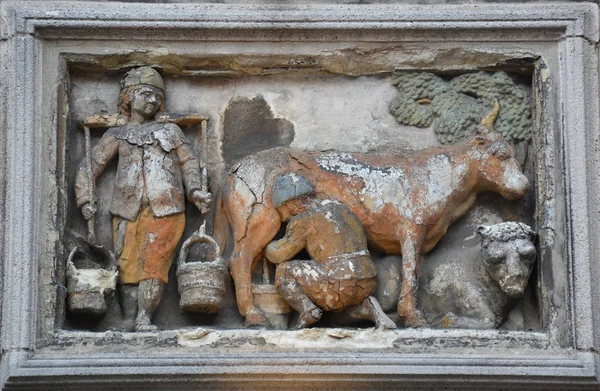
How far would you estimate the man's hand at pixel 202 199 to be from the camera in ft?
24.0

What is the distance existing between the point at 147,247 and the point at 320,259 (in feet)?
2.73

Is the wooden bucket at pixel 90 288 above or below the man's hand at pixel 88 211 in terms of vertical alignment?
below

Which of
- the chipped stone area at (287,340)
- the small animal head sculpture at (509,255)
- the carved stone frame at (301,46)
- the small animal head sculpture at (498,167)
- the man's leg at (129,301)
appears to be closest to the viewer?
the carved stone frame at (301,46)

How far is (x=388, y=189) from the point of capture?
734 cm

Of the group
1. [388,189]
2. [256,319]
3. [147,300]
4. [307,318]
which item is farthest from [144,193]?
[388,189]

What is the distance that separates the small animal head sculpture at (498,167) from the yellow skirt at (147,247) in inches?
59.3

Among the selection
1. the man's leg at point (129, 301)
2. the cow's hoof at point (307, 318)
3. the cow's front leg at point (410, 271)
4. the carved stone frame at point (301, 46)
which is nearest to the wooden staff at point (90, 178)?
the carved stone frame at point (301, 46)

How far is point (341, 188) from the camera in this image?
734 cm

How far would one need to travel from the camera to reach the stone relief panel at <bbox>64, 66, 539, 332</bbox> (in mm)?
7188

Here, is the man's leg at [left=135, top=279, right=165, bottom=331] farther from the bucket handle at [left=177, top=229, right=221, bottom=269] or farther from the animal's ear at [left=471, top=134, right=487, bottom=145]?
the animal's ear at [left=471, top=134, right=487, bottom=145]

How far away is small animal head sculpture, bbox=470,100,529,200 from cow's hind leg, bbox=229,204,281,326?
1.03 meters

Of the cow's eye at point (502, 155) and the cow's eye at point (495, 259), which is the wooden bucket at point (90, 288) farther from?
the cow's eye at point (502, 155)

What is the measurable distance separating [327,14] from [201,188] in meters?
1.06

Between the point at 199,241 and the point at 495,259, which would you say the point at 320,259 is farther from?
the point at 495,259
